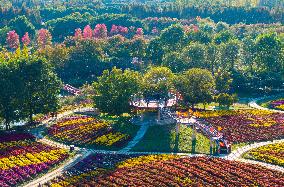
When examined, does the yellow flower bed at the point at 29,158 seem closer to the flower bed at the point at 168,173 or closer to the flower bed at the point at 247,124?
the flower bed at the point at 168,173

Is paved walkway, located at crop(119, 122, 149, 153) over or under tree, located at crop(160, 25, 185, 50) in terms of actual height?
under

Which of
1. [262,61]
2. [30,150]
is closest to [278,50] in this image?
[262,61]

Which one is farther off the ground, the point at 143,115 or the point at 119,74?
the point at 119,74

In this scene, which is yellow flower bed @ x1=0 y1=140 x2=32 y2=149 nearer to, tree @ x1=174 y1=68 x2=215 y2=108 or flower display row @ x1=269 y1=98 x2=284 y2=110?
tree @ x1=174 y1=68 x2=215 y2=108

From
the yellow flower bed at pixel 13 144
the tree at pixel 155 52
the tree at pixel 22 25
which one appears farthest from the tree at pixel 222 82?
the tree at pixel 22 25

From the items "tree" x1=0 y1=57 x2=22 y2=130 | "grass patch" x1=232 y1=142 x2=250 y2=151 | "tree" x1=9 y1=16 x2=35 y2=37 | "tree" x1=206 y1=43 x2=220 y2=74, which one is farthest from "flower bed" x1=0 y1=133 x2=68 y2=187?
"tree" x1=9 y1=16 x2=35 y2=37

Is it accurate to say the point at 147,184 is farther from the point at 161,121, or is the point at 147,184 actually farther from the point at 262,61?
the point at 262,61
